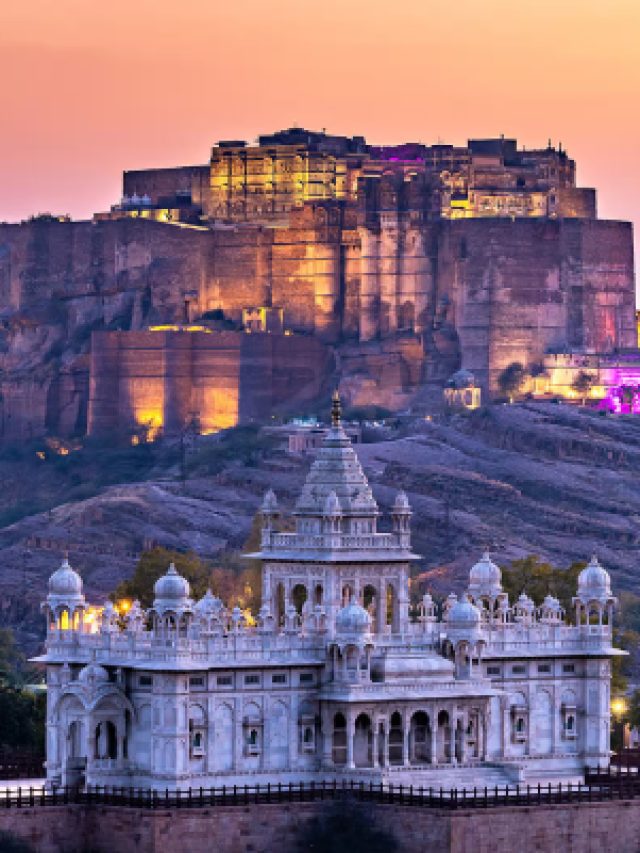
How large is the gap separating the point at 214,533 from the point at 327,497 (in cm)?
7614

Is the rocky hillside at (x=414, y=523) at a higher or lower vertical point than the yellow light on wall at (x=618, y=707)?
higher

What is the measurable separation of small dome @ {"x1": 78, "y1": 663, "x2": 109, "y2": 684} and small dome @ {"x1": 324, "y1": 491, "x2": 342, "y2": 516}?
7876 millimetres

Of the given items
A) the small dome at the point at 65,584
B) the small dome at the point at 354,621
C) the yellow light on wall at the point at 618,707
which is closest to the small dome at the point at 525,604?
the small dome at the point at 354,621

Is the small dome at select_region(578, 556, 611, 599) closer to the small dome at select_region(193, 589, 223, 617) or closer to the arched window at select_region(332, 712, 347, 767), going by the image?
the arched window at select_region(332, 712, 347, 767)

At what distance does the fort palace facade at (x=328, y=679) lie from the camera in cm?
10756

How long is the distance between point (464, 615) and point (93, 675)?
399 inches

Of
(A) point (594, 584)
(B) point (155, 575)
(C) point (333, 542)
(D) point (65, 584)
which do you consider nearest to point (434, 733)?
(C) point (333, 542)

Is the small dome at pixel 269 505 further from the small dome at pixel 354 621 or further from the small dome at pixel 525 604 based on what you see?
the small dome at pixel 525 604

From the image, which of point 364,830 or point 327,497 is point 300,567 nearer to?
point 327,497

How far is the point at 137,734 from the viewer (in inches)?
4242

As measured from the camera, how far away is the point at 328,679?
110 meters

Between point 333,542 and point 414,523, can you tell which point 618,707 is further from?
point 414,523

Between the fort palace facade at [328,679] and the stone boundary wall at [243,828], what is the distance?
1.86 meters

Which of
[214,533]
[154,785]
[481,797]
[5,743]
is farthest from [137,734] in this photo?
[214,533]
